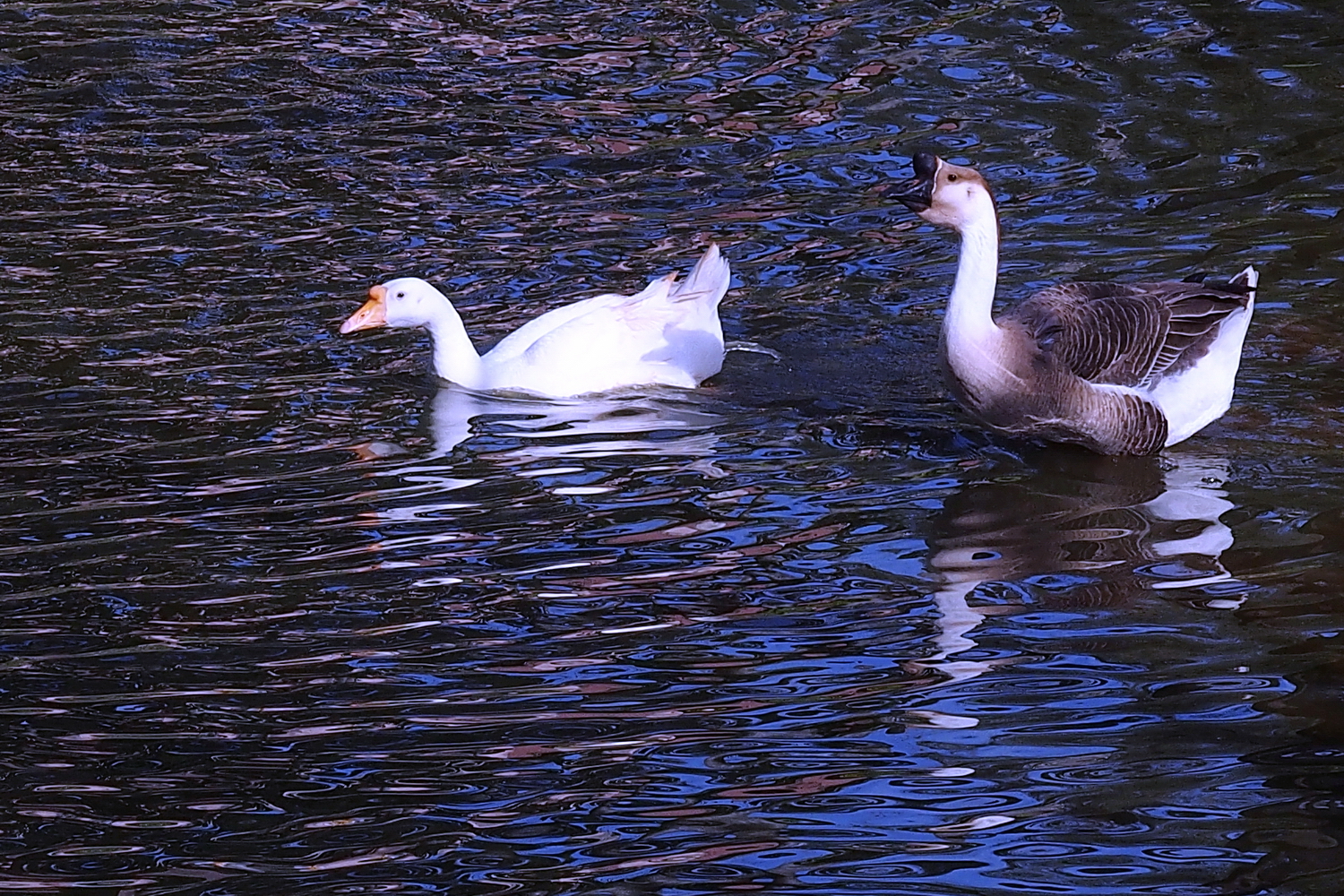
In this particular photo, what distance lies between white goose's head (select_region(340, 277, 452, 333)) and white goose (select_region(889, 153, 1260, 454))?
2621 millimetres

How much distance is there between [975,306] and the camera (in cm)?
774

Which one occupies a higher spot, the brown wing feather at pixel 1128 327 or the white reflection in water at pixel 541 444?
the brown wing feather at pixel 1128 327

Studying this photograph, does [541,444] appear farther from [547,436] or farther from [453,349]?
[453,349]

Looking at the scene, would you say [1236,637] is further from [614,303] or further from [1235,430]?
[614,303]

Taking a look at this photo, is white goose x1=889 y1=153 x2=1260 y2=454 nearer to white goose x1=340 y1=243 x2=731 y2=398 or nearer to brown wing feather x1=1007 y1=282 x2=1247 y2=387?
brown wing feather x1=1007 y1=282 x2=1247 y2=387

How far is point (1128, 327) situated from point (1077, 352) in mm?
284

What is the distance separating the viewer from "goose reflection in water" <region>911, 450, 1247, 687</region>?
6.44m

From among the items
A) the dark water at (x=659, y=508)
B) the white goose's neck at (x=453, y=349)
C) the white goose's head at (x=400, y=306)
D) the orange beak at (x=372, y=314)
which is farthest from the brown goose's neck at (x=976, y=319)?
the orange beak at (x=372, y=314)

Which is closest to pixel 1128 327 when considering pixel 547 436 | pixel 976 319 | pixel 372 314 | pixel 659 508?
pixel 976 319

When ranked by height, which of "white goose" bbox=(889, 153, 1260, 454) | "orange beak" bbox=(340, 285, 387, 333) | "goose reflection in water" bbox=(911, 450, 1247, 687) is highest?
"orange beak" bbox=(340, 285, 387, 333)

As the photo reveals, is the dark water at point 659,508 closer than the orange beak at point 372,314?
Yes

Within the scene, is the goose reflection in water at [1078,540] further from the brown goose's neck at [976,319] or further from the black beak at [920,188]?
the black beak at [920,188]

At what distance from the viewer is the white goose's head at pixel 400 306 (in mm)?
9109

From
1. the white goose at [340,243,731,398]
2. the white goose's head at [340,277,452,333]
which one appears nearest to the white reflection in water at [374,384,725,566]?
the white goose at [340,243,731,398]
